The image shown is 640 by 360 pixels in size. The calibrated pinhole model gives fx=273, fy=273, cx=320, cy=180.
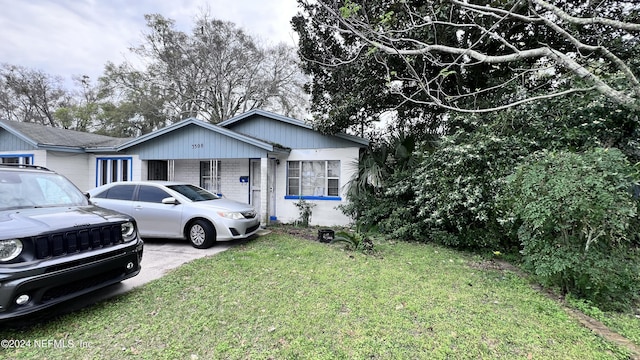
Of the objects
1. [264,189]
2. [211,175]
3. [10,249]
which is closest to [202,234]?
[264,189]

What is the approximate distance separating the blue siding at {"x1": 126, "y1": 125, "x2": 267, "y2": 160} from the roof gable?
5.02 ft

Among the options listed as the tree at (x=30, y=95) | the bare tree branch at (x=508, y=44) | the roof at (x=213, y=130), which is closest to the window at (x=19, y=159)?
the roof at (x=213, y=130)

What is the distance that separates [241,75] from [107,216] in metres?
22.1

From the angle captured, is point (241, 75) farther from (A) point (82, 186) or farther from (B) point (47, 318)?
(B) point (47, 318)

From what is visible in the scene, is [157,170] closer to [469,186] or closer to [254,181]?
[254,181]

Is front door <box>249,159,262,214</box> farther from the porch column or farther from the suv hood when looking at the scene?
the suv hood

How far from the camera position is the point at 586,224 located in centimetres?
352

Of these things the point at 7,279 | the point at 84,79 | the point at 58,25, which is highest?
the point at 84,79

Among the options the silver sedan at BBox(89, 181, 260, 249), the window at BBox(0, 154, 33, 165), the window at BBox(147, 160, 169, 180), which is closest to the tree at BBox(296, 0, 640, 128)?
the silver sedan at BBox(89, 181, 260, 249)

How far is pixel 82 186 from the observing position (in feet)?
37.5

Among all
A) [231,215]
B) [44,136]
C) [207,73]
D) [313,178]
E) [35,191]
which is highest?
[207,73]

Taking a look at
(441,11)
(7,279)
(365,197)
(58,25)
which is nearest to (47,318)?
(7,279)

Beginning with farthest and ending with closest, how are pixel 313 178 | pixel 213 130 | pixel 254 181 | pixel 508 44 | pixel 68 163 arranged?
1. pixel 68 163
2. pixel 254 181
3. pixel 313 178
4. pixel 213 130
5. pixel 508 44

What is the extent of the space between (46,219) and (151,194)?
3.84 metres
